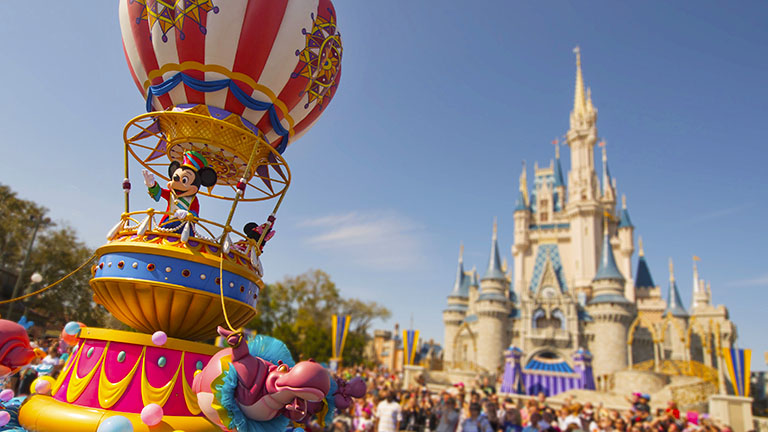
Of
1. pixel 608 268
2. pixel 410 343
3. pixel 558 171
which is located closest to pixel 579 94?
pixel 558 171

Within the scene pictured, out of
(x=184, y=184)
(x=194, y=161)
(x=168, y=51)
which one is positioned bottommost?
(x=184, y=184)

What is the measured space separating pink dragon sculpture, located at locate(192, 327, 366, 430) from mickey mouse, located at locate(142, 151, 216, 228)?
4.17 ft

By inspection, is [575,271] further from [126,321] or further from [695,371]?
[126,321]

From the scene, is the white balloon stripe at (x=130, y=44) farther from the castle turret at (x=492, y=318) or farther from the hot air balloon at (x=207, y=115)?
the castle turret at (x=492, y=318)

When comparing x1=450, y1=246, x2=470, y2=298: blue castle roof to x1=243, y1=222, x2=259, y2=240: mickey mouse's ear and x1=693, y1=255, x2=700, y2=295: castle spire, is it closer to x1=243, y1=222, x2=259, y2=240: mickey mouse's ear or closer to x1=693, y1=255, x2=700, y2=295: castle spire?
x1=693, y1=255, x2=700, y2=295: castle spire

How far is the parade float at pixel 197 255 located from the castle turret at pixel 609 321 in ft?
114

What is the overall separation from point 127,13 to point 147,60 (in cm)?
42

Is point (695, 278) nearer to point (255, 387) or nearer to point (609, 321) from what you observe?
point (609, 321)

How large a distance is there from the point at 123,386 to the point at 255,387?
3.40 ft

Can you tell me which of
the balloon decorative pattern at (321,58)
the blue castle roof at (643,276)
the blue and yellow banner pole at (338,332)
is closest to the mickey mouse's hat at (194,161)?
the balloon decorative pattern at (321,58)

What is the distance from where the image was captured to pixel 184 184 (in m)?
3.34

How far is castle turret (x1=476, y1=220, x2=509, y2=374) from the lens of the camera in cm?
3556

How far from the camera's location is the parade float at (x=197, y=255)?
248cm

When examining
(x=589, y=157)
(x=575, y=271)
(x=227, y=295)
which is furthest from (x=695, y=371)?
(x=227, y=295)
